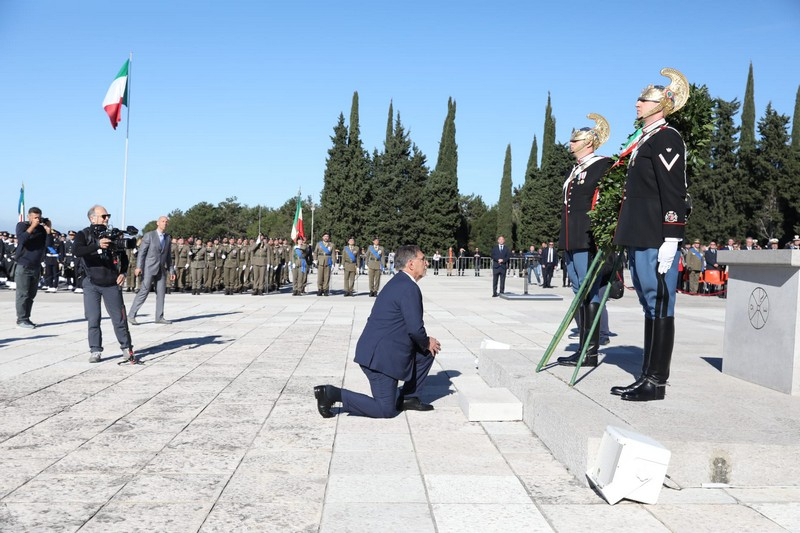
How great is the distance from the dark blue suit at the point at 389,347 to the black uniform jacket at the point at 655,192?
1.57 m

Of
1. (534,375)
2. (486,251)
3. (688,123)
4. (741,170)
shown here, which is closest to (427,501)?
(534,375)

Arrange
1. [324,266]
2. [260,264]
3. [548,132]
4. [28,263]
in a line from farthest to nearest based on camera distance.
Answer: [548,132]
[260,264]
[324,266]
[28,263]

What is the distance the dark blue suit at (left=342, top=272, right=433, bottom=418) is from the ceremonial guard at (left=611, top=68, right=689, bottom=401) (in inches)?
59.1

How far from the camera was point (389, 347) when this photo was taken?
533cm

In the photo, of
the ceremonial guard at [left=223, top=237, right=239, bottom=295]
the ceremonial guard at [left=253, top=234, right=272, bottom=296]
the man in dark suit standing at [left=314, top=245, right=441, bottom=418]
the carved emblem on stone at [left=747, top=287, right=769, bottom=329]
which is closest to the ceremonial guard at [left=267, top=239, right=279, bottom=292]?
the ceremonial guard at [left=253, top=234, right=272, bottom=296]

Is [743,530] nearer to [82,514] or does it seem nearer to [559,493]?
[559,493]

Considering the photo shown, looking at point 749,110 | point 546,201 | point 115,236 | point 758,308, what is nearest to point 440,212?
point 546,201

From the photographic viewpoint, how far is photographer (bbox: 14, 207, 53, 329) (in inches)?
441

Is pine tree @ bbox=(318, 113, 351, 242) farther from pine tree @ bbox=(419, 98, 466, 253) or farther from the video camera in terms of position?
the video camera

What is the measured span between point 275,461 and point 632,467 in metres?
2.04

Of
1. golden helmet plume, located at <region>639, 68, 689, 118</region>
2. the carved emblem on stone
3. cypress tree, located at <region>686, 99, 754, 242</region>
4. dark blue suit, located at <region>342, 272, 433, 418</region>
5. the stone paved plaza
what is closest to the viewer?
the stone paved plaza

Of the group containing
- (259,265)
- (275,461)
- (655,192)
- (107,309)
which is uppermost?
(655,192)

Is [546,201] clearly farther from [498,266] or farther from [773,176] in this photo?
[498,266]

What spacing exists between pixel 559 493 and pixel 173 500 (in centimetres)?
196
